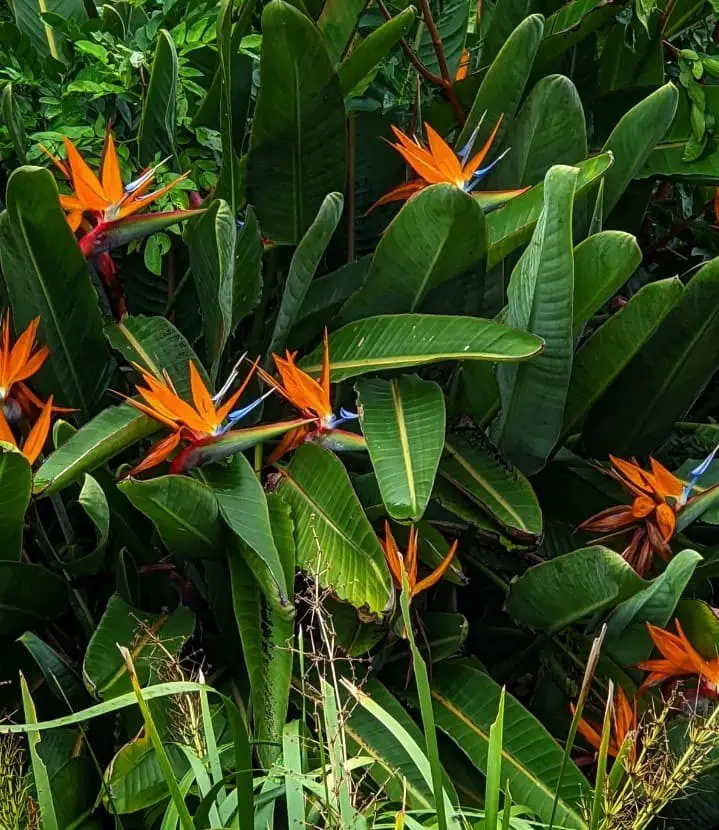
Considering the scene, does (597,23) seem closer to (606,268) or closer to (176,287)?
(606,268)

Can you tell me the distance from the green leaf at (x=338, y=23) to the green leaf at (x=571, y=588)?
2.85 ft

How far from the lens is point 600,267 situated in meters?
1.21

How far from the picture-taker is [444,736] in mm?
1262

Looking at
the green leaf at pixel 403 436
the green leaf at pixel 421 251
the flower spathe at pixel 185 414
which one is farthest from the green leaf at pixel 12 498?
the green leaf at pixel 421 251

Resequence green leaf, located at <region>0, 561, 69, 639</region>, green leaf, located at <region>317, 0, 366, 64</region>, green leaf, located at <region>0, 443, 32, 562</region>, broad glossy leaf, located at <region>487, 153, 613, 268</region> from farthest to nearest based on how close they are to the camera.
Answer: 1. green leaf, located at <region>317, 0, 366, 64</region>
2. broad glossy leaf, located at <region>487, 153, 613, 268</region>
3. green leaf, located at <region>0, 561, 69, 639</region>
4. green leaf, located at <region>0, 443, 32, 562</region>

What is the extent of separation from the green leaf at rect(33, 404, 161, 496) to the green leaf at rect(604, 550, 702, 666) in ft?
1.82

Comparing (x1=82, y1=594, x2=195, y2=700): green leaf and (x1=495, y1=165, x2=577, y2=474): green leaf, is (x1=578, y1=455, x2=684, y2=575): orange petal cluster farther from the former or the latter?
(x1=82, y1=594, x2=195, y2=700): green leaf

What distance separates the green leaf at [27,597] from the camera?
3.78ft

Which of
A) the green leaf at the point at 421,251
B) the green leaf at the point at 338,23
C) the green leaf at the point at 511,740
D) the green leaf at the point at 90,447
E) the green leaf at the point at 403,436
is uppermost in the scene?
the green leaf at the point at 338,23

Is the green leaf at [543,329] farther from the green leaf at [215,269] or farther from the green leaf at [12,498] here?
the green leaf at [12,498]

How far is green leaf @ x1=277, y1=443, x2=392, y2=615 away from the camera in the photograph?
109 centimetres

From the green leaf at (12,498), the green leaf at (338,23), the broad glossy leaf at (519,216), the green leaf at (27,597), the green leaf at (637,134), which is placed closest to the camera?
the green leaf at (12,498)

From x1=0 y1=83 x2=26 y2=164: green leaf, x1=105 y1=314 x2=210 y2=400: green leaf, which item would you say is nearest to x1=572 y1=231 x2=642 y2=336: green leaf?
x1=105 y1=314 x2=210 y2=400: green leaf

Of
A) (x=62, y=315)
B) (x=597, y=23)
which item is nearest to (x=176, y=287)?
(x=62, y=315)
